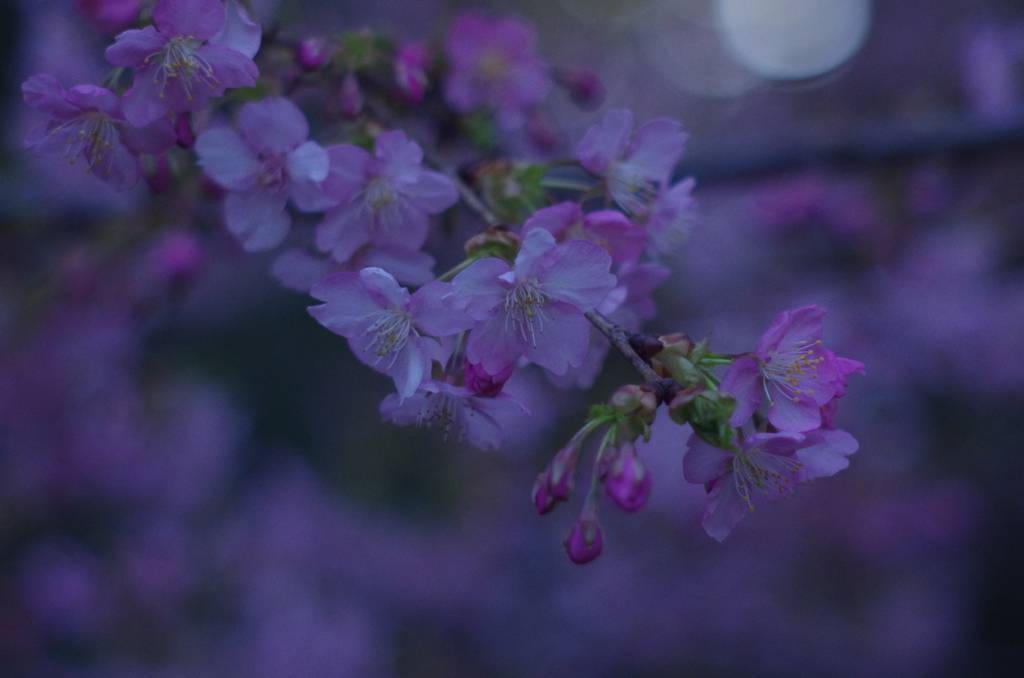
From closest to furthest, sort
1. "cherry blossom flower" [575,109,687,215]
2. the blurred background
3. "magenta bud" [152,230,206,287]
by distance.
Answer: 1. "cherry blossom flower" [575,109,687,215]
2. "magenta bud" [152,230,206,287]
3. the blurred background

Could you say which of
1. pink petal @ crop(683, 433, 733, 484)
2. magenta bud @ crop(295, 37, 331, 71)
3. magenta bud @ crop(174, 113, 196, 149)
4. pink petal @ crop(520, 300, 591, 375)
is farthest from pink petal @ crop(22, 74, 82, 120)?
pink petal @ crop(683, 433, 733, 484)

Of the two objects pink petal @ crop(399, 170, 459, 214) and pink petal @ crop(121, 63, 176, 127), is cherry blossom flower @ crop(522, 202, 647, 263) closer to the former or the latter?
pink petal @ crop(399, 170, 459, 214)

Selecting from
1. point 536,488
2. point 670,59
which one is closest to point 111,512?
point 536,488

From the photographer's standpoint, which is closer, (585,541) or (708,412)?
(708,412)

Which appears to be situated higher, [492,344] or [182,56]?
[182,56]

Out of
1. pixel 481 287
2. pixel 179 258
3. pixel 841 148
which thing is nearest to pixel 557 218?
pixel 481 287

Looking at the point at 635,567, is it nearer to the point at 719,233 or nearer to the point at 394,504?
the point at 394,504

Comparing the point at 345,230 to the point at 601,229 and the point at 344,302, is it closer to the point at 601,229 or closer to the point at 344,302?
the point at 344,302
